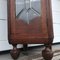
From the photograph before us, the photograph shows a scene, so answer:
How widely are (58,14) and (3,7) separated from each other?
2.84ft

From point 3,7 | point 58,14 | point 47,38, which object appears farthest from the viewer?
point 58,14

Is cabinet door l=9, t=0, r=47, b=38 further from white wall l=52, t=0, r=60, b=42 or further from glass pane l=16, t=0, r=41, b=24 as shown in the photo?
white wall l=52, t=0, r=60, b=42

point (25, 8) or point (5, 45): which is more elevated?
point (25, 8)

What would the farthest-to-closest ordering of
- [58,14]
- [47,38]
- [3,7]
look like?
→ [58,14] → [3,7] → [47,38]

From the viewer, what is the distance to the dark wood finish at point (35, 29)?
4.59 ft

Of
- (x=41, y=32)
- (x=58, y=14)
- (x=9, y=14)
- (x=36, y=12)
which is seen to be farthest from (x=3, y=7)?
(x=58, y=14)

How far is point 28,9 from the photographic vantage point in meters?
1.47

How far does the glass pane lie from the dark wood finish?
32 mm

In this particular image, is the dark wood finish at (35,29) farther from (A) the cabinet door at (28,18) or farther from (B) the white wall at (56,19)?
(B) the white wall at (56,19)

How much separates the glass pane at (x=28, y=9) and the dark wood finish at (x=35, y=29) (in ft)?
0.10

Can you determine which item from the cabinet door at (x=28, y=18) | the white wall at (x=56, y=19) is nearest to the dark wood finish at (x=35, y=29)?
the cabinet door at (x=28, y=18)

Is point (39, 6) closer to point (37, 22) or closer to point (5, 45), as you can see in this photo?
point (37, 22)

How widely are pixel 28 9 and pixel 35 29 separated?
195 millimetres

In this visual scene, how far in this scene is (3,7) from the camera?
1.83 m
